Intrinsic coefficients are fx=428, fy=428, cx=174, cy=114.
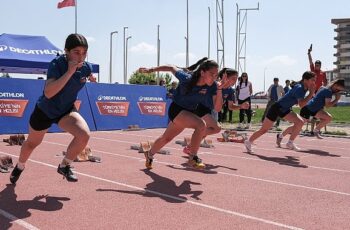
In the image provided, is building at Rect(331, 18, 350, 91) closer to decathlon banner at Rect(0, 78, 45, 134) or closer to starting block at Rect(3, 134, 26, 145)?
decathlon banner at Rect(0, 78, 45, 134)

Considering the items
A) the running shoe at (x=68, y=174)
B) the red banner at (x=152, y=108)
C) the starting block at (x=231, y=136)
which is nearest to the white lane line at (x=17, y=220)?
the running shoe at (x=68, y=174)

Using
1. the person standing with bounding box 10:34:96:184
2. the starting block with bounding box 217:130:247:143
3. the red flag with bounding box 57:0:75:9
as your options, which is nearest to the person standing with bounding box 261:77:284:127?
the starting block with bounding box 217:130:247:143

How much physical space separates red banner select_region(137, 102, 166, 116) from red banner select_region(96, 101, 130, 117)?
680mm

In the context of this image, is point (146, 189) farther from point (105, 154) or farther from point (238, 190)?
point (105, 154)

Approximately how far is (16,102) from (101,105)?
9.66 feet

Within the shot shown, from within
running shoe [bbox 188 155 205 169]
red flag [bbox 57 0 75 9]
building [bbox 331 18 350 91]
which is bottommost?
running shoe [bbox 188 155 205 169]

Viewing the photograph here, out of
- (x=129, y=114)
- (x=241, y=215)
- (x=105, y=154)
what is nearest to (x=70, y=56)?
(x=241, y=215)

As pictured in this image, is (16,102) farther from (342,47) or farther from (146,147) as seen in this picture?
(342,47)

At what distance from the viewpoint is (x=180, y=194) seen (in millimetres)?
5223

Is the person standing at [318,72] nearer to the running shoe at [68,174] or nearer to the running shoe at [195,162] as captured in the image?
the running shoe at [195,162]

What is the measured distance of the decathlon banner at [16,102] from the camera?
12.8 meters

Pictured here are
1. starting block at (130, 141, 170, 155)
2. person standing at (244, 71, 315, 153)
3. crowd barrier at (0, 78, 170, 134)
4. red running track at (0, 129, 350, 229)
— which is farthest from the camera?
crowd barrier at (0, 78, 170, 134)

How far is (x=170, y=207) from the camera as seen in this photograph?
4.56 metres

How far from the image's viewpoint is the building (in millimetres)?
106688
